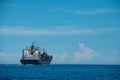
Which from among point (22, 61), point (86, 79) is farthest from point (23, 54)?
point (86, 79)

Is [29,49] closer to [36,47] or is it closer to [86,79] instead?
[36,47]

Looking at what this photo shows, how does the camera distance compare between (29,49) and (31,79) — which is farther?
(29,49)

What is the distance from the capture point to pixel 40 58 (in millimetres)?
192375

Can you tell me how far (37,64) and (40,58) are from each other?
3.48 meters

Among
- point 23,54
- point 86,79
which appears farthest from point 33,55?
point 86,79

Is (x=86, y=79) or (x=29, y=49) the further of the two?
(x=29, y=49)

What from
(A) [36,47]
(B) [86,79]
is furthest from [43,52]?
(B) [86,79]

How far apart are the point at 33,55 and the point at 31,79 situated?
118m

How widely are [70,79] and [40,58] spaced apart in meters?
122

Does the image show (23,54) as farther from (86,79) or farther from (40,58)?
(86,79)

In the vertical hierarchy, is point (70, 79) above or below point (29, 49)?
below

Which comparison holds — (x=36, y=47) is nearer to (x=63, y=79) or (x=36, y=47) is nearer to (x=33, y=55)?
(x=33, y=55)

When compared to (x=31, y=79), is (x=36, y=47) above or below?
above

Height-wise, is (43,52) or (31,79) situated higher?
(43,52)
